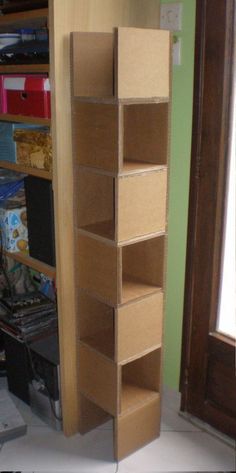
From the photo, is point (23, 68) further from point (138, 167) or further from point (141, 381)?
point (141, 381)

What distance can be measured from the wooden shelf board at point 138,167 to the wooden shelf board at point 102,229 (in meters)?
0.22

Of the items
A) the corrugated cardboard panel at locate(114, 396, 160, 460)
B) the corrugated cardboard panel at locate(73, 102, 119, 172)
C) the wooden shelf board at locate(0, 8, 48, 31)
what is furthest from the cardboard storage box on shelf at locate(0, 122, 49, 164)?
the corrugated cardboard panel at locate(114, 396, 160, 460)

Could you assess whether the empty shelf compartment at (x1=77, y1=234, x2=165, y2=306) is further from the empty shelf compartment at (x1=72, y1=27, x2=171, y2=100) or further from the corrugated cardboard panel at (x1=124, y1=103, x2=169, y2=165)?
the empty shelf compartment at (x1=72, y1=27, x2=171, y2=100)

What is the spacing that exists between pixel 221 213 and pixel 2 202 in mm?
903

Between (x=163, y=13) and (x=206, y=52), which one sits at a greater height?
(x=163, y=13)

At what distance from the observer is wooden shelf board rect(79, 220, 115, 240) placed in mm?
1747

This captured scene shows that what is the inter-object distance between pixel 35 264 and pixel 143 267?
43 centimetres

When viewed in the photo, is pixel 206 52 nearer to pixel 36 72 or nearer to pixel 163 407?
pixel 36 72

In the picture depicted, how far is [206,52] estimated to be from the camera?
5.77ft

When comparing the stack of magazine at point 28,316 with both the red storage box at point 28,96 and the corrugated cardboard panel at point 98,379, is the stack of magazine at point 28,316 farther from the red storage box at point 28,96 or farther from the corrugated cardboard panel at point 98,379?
the red storage box at point 28,96

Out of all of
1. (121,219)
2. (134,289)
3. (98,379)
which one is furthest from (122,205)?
(98,379)

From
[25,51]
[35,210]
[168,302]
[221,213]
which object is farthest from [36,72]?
[168,302]

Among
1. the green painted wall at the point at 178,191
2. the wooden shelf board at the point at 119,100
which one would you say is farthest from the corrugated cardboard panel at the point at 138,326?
the wooden shelf board at the point at 119,100

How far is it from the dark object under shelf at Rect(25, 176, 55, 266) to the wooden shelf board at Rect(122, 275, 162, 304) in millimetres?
295
